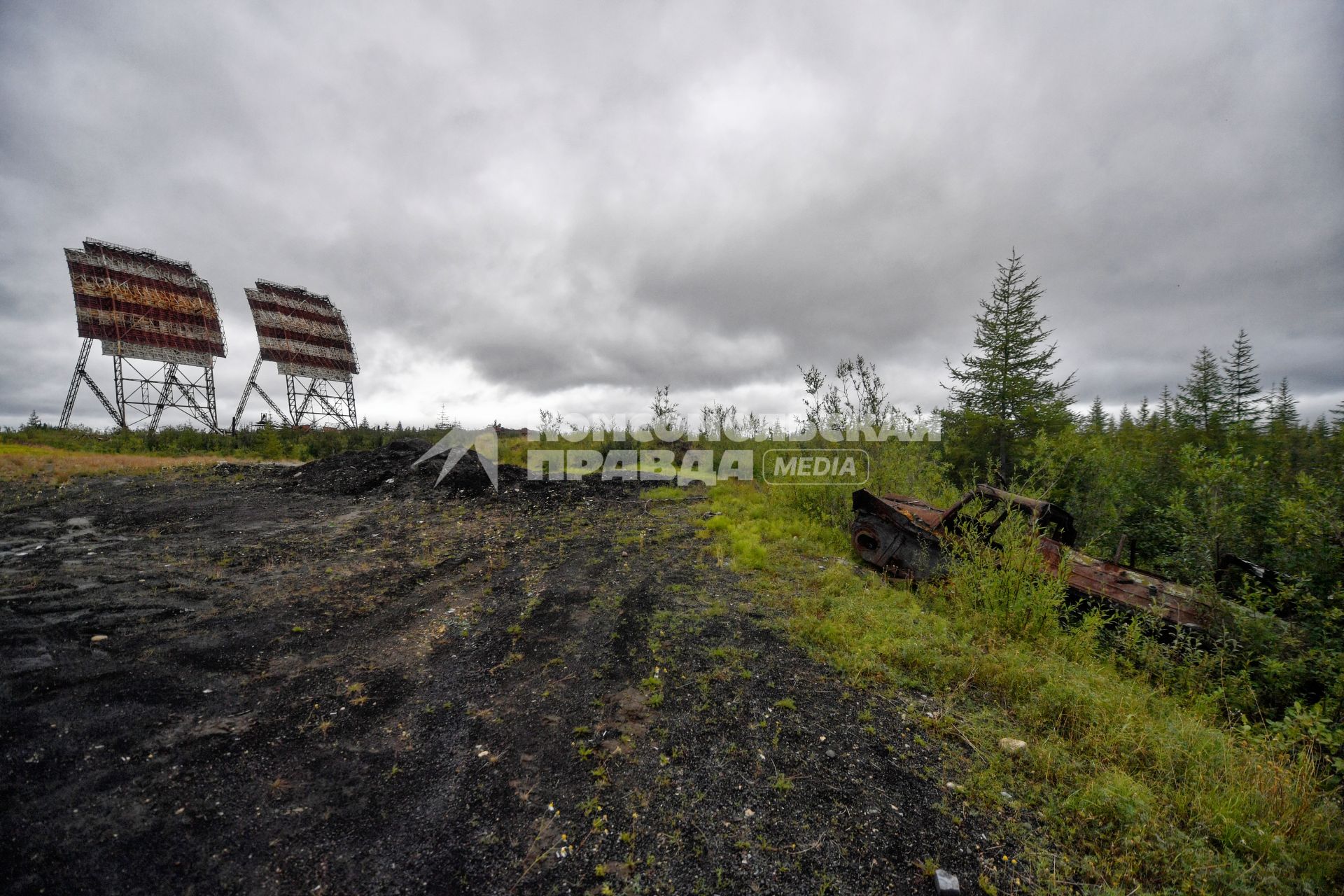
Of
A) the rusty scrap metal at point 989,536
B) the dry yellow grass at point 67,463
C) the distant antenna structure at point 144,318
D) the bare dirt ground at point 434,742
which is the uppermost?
the distant antenna structure at point 144,318

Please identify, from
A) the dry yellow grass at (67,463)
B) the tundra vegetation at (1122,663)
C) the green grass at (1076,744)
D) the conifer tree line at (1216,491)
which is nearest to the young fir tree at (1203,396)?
the conifer tree line at (1216,491)

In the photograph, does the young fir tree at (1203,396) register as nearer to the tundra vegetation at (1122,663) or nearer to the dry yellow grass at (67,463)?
the tundra vegetation at (1122,663)

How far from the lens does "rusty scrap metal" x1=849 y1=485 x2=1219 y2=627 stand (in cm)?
481

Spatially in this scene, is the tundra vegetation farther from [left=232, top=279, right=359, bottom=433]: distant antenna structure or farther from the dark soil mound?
[left=232, top=279, right=359, bottom=433]: distant antenna structure

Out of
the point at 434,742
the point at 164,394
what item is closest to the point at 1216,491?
the point at 434,742

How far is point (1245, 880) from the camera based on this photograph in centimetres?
213

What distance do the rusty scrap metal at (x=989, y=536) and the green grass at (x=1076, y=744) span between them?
0.52 m

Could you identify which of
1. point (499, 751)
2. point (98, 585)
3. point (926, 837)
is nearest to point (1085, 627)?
point (926, 837)

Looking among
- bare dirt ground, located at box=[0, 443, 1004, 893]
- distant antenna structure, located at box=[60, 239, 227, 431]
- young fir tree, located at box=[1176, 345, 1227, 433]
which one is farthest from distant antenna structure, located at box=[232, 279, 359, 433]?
young fir tree, located at box=[1176, 345, 1227, 433]

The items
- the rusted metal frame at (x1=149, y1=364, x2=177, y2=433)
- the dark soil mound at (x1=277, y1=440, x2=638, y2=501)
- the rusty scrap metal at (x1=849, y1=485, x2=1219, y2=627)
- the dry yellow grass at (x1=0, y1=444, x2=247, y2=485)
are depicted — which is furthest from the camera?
the rusted metal frame at (x1=149, y1=364, x2=177, y2=433)

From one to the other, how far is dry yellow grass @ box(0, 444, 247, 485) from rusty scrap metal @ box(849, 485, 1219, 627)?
19209 mm

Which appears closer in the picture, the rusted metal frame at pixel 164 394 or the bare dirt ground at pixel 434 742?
the bare dirt ground at pixel 434 742

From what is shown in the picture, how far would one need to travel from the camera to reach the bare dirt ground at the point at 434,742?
7.33 ft

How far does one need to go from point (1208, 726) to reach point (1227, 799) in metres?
1.30
